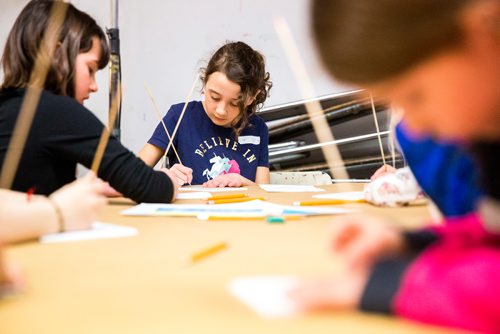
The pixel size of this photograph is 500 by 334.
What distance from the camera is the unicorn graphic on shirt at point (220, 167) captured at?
4.34 feet

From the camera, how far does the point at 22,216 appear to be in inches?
17.2

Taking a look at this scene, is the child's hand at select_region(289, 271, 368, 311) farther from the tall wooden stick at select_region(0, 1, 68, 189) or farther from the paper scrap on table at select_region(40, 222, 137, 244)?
the tall wooden stick at select_region(0, 1, 68, 189)

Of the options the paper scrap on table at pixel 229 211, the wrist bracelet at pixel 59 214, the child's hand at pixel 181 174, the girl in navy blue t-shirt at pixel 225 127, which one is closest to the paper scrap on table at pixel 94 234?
the wrist bracelet at pixel 59 214

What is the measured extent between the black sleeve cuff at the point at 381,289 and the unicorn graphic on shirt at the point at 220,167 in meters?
1.08

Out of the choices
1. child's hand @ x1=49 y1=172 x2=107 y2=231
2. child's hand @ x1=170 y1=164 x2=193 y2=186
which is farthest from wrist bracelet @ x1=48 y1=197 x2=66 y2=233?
child's hand @ x1=170 y1=164 x2=193 y2=186

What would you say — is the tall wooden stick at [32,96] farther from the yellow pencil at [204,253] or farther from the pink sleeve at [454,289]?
the pink sleeve at [454,289]

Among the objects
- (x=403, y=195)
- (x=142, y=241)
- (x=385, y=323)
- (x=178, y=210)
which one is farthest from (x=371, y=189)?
(x=385, y=323)

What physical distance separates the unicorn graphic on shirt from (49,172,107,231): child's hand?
81cm

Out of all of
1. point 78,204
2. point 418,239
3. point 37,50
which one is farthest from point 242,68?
point 418,239

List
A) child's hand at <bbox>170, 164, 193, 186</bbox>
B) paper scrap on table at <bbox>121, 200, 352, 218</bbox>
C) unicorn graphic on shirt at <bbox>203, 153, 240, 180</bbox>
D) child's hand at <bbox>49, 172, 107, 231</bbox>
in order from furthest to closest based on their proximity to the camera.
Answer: unicorn graphic on shirt at <bbox>203, 153, 240, 180</bbox> → child's hand at <bbox>170, 164, 193, 186</bbox> → paper scrap on table at <bbox>121, 200, 352, 218</bbox> → child's hand at <bbox>49, 172, 107, 231</bbox>

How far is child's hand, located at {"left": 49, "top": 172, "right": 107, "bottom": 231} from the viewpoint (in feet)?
1.57

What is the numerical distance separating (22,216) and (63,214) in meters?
0.05

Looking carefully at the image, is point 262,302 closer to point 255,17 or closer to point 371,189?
point 371,189

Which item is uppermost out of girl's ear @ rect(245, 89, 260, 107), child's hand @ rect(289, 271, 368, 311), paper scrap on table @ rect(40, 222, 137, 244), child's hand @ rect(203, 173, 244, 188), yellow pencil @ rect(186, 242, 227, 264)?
girl's ear @ rect(245, 89, 260, 107)
